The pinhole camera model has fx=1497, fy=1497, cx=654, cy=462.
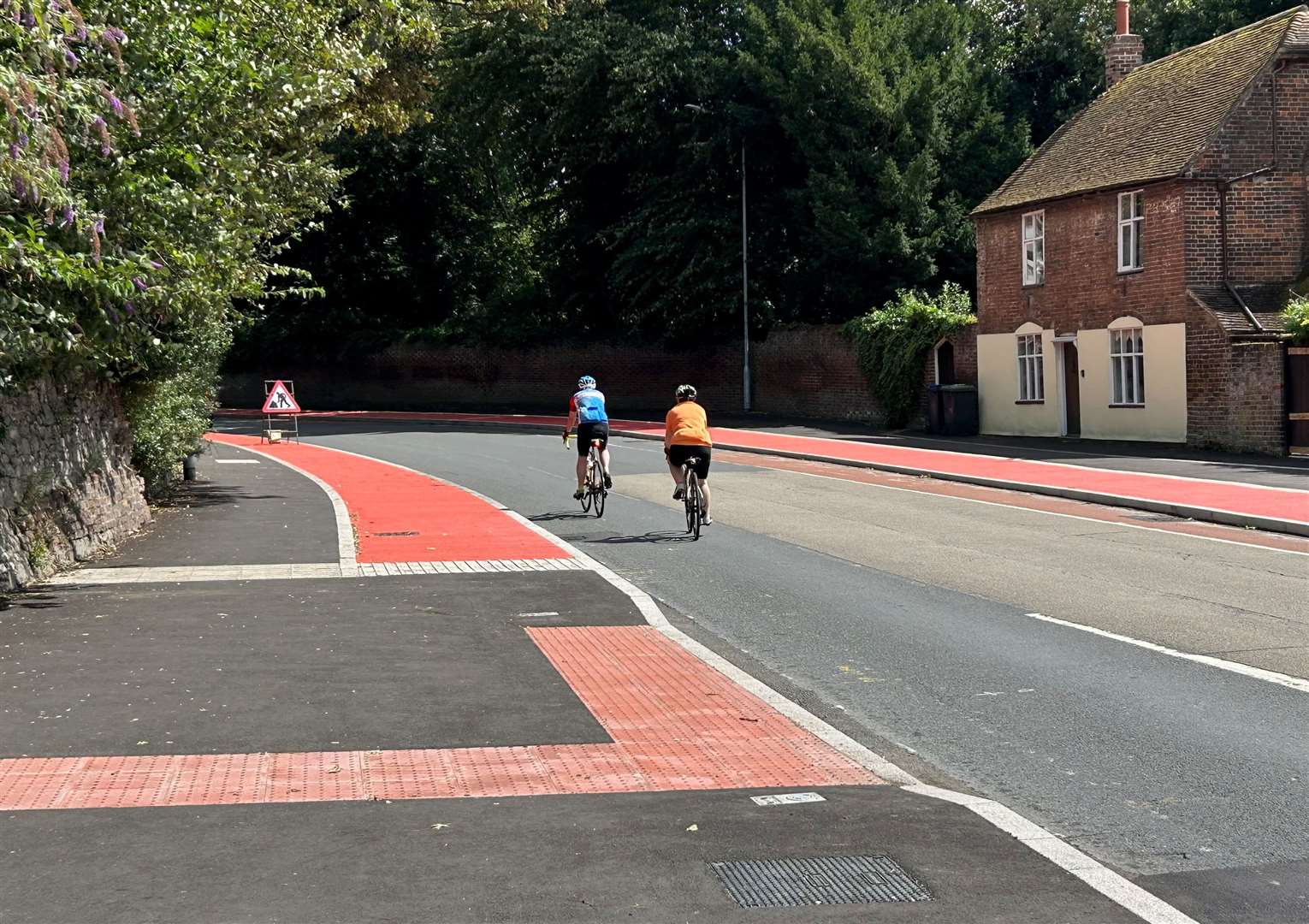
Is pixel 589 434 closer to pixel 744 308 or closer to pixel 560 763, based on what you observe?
pixel 560 763

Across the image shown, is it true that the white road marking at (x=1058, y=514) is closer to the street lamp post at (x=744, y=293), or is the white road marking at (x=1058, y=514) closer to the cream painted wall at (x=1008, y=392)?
the cream painted wall at (x=1008, y=392)

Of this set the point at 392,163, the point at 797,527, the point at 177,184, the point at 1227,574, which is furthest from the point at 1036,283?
the point at 392,163

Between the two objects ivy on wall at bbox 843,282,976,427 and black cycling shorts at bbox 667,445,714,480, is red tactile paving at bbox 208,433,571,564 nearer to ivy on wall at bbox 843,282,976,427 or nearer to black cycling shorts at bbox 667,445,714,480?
black cycling shorts at bbox 667,445,714,480

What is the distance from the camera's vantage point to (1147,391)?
103 ft

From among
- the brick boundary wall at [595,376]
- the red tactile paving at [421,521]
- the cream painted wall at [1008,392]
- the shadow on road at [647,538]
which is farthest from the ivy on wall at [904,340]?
the shadow on road at [647,538]

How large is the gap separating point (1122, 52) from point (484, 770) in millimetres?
36011

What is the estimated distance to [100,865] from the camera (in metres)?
5.49

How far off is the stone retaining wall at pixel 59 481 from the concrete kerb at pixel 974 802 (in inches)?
226

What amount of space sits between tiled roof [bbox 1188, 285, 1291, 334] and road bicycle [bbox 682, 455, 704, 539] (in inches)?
633

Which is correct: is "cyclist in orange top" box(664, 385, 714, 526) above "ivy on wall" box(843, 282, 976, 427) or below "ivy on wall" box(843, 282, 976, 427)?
below

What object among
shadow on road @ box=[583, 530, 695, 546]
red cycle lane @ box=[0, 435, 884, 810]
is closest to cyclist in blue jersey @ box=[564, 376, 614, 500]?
shadow on road @ box=[583, 530, 695, 546]

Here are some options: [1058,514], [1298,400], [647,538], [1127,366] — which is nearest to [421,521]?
[647,538]

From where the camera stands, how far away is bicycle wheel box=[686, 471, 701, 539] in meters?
17.3

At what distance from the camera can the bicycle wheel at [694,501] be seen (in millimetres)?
17297
